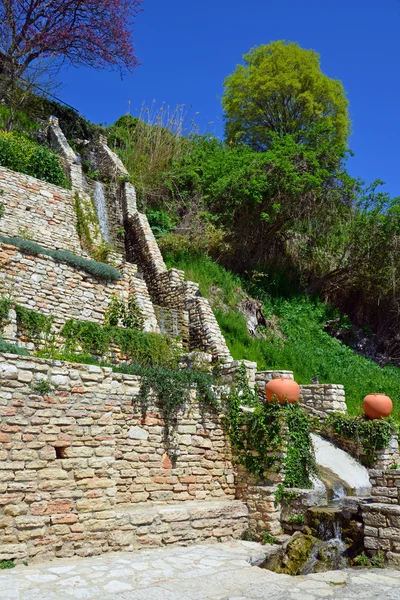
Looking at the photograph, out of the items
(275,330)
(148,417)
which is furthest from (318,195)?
(148,417)

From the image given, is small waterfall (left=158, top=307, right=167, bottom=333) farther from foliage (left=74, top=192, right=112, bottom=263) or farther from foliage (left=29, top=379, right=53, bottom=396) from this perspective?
foliage (left=29, top=379, right=53, bottom=396)

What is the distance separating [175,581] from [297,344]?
12.7 m

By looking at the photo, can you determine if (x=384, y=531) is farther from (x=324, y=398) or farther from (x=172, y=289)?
(x=172, y=289)

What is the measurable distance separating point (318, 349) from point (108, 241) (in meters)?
8.16

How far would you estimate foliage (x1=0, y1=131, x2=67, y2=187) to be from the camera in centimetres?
1570

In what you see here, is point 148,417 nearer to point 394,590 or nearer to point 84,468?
point 84,468

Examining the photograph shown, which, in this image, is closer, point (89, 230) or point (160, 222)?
point (89, 230)

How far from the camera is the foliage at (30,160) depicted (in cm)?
1570

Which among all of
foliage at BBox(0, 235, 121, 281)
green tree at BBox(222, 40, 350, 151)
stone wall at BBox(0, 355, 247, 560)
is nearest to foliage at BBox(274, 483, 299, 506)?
stone wall at BBox(0, 355, 247, 560)

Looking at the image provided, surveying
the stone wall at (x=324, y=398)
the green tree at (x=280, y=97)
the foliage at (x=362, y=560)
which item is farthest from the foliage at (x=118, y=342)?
the green tree at (x=280, y=97)

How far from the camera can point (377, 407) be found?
10.4m

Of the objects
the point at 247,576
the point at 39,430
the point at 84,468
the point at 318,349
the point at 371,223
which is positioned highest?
the point at 371,223

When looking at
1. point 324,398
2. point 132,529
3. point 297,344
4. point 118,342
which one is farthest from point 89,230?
point 132,529

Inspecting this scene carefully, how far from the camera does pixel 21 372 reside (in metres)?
6.42
